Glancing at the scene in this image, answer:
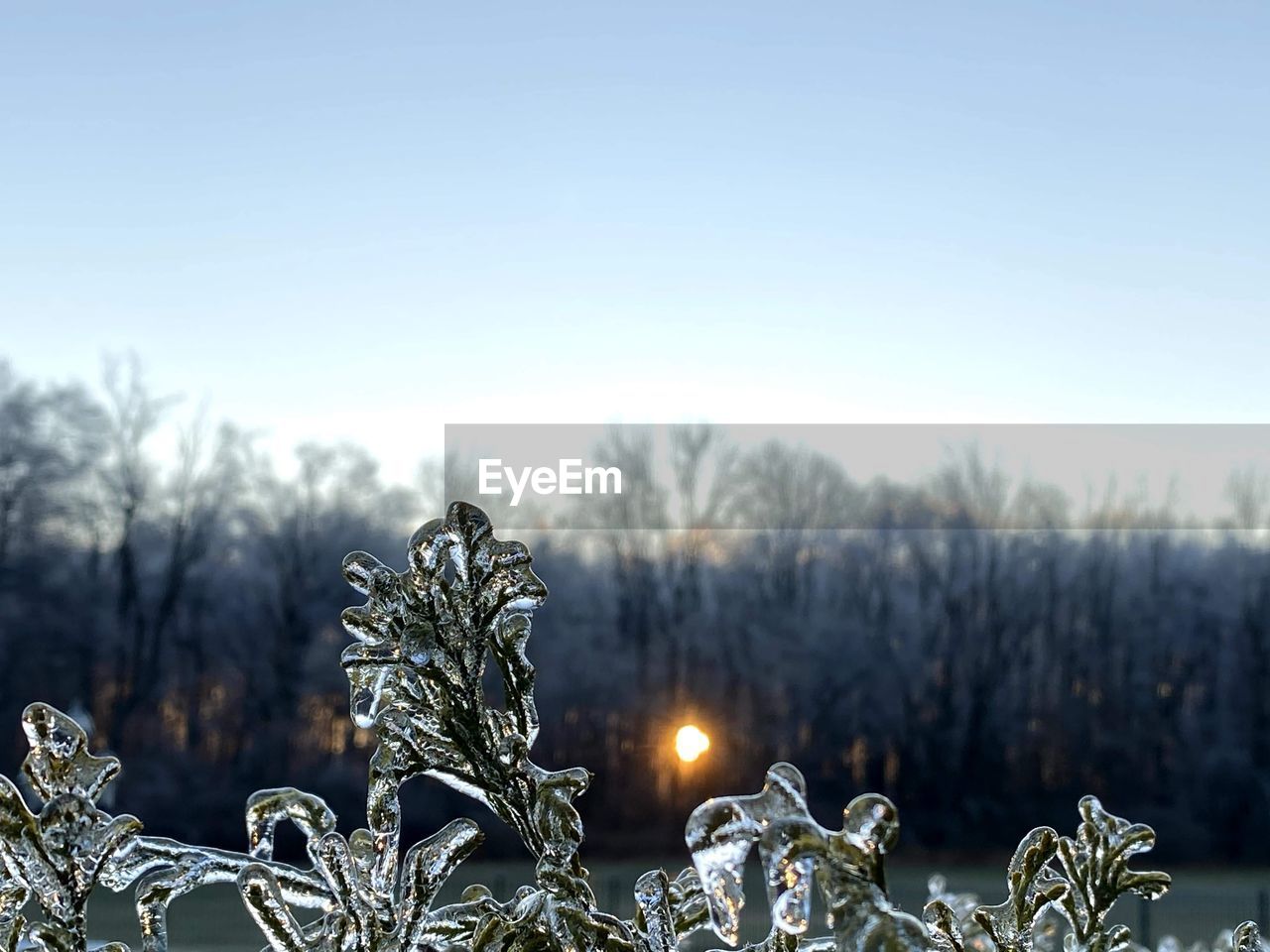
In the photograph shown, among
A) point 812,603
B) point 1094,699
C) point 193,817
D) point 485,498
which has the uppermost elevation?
point 485,498

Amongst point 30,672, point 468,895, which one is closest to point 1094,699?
point 30,672

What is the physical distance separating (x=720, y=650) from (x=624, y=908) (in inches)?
379

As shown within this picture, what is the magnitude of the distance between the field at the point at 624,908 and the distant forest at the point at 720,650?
8.73ft

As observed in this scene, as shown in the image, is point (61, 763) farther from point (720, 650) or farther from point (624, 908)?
point (720, 650)

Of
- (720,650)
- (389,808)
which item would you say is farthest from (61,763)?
(720,650)

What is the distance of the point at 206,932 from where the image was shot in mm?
16281

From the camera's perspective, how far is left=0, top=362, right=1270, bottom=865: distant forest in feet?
76.2

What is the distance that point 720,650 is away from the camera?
2483cm

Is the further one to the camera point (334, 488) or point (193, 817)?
point (334, 488)

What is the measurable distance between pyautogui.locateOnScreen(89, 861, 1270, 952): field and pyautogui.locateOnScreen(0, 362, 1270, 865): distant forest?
8.73ft

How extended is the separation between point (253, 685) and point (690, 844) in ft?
79.8

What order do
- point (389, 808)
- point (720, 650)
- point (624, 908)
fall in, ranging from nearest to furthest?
point (389, 808)
point (624, 908)
point (720, 650)

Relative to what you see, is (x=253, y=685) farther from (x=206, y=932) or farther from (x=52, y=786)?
(x=52, y=786)

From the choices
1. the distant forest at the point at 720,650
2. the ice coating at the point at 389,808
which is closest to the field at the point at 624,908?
the distant forest at the point at 720,650
